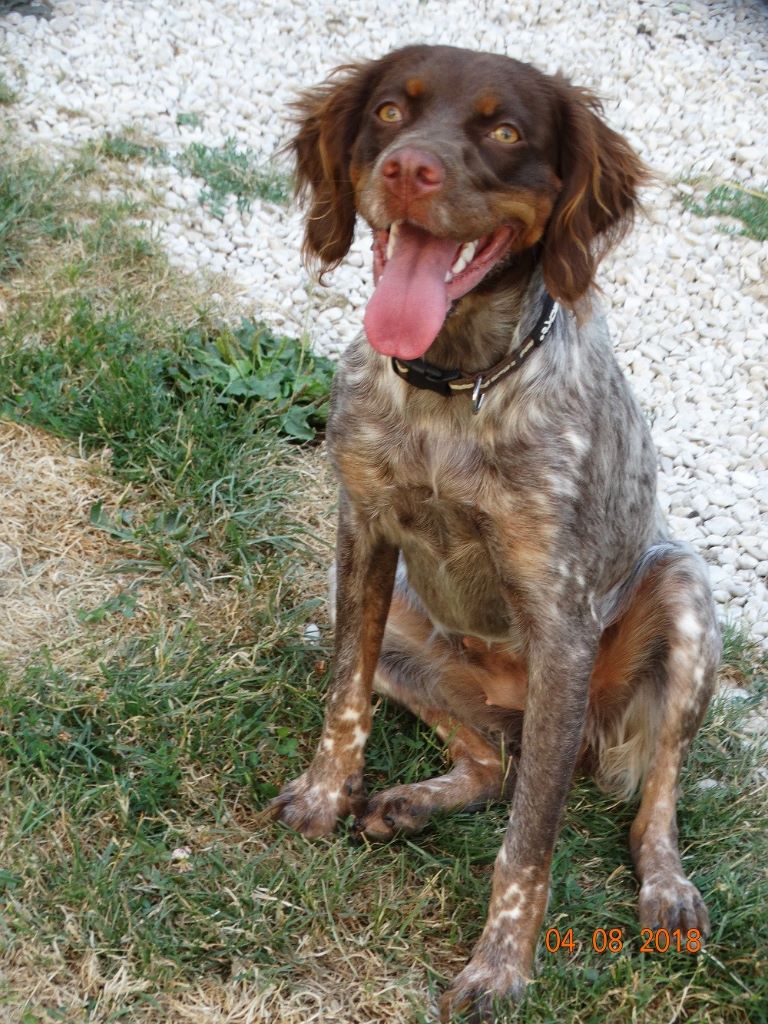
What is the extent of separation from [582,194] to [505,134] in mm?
211

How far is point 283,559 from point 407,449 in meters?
1.20

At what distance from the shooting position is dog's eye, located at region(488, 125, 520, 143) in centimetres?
268

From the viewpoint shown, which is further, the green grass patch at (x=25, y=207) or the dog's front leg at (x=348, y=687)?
→ the green grass patch at (x=25, y=207)

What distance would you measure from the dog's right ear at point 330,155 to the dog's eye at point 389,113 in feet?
0.49

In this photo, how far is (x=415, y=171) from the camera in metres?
2.50

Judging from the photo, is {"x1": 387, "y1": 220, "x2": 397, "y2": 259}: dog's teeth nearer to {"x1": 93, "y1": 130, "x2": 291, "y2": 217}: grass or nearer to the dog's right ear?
the dog's right ear

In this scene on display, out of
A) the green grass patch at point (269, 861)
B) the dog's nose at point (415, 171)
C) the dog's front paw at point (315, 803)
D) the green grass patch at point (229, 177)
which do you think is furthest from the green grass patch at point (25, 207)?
the dog's nose at point (415, 171)

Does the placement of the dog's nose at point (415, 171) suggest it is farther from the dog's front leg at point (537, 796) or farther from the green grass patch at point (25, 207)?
the green grass patch at point (25, 207)

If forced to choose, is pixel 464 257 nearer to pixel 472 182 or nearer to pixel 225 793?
pixel 472 182

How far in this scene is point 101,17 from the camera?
7324mm

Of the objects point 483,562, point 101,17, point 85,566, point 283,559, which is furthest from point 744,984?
point 101,17

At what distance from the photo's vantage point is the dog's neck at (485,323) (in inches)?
112

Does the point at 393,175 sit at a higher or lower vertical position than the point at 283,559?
higher

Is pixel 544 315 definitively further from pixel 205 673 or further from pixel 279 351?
pixel 279 351
